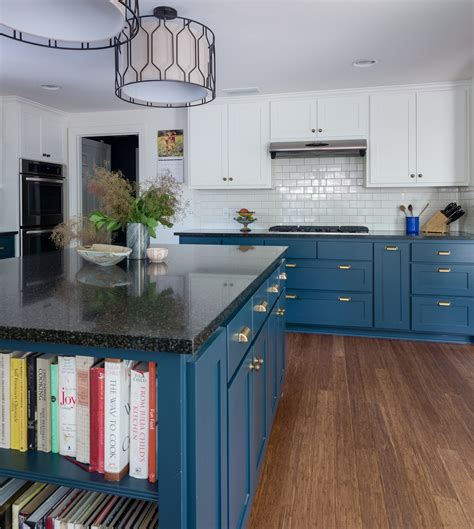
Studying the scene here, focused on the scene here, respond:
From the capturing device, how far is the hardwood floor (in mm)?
1718

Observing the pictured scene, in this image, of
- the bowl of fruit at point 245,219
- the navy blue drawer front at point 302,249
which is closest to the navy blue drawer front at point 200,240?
the bowl of fruit at point 245,219

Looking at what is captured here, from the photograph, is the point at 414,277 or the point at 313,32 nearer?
the point at 313,32

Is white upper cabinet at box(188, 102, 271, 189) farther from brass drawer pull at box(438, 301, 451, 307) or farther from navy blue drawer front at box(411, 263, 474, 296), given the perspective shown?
brass drawer pull at box(438, 301, 451, 307)

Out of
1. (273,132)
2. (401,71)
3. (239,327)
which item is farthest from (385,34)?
(239,327)

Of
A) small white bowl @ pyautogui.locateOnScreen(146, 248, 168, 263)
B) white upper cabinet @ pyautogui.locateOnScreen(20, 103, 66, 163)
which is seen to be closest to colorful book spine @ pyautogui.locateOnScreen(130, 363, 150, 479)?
small white bowl @ pyautogui.locateOnScreen(146, 248, 168, 263)

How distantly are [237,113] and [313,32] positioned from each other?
63.9 inches

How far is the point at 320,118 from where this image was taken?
4371 millimetres

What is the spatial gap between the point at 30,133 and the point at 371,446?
446 cm

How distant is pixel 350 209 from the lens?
469 cm

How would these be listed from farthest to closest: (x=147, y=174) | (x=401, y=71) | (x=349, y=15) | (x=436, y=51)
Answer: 1. (x=147, y=174)
2. (x=401, y=71)
3. (x=436, y=51)
4. (x=349, y=15)

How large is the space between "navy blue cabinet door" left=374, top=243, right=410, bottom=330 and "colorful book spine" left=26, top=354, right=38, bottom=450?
3.47m

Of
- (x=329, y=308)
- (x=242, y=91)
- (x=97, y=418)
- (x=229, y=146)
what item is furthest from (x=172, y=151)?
(x=97, y=418)

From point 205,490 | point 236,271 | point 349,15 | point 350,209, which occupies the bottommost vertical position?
point 205,490

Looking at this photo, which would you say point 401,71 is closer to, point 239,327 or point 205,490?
point 239,327
